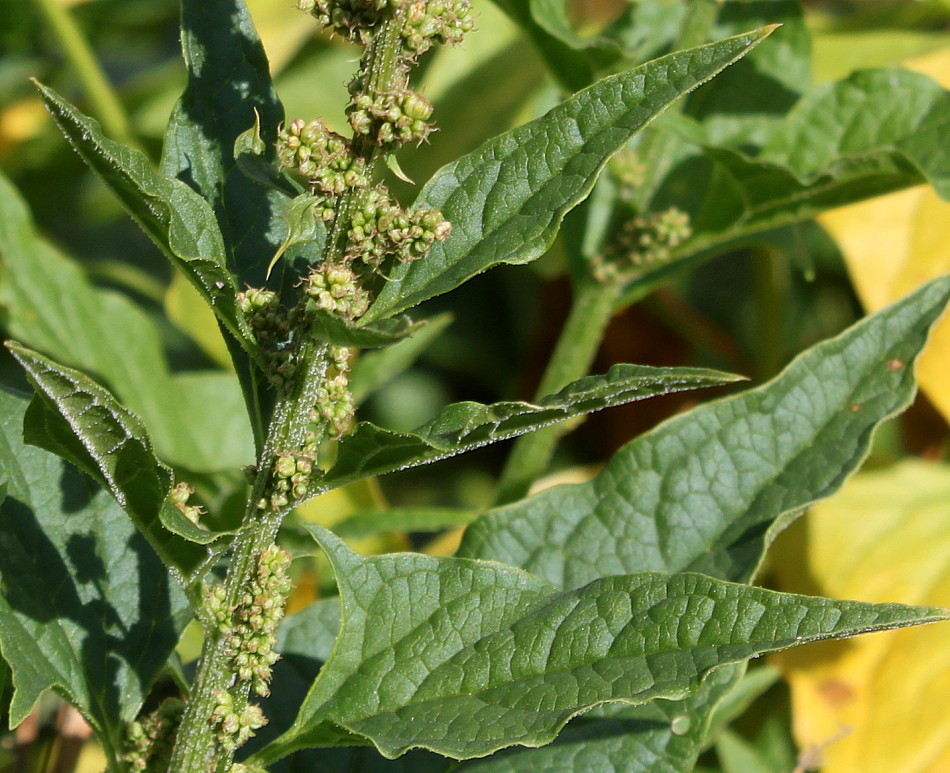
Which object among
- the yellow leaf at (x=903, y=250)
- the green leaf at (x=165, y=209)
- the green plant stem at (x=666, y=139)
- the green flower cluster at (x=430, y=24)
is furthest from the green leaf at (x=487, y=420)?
the yellow leaf at (x=903, y=250)

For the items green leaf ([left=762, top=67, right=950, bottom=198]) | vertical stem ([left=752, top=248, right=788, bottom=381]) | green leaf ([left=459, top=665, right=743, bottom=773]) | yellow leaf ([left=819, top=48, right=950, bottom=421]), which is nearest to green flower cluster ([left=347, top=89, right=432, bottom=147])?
green leaf ([left=459, top=665, right=743, bottom=773])

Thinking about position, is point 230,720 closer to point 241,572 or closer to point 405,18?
point 241,572

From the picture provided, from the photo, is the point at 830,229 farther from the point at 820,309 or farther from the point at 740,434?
the point at 740,434

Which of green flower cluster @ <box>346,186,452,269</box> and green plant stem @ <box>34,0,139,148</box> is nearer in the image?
green flower cluster @ <box>346,186,452,269</box>

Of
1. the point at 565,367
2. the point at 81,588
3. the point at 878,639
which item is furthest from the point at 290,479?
the point at 878,639

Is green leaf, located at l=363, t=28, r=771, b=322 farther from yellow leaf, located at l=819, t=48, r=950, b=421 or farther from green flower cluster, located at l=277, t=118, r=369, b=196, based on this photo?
yellow leaf, located at l=819, t=48, r=950, b=421

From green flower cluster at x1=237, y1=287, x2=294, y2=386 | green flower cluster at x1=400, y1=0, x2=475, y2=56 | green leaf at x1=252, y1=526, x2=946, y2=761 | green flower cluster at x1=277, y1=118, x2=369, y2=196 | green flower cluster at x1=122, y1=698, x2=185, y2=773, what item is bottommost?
green flower cluster at x1=122, y1=698, x2=185, y2=773
